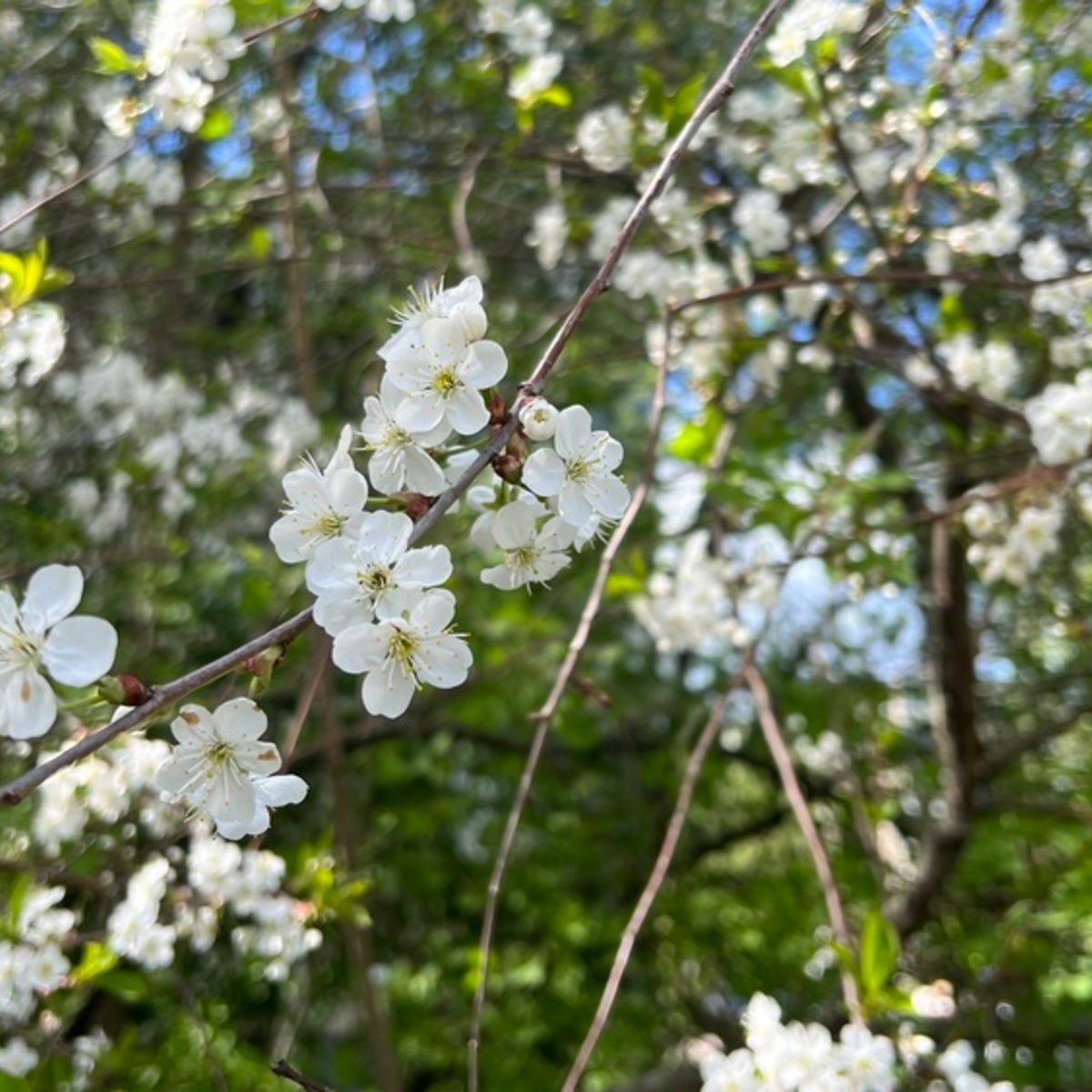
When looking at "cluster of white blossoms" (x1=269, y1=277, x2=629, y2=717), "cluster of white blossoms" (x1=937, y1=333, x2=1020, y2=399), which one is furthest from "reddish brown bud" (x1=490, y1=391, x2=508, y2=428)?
"cluster of white blossoms" (x1=937, y1=333, x2=1020, y2=399)

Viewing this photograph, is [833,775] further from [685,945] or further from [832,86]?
[832,86]

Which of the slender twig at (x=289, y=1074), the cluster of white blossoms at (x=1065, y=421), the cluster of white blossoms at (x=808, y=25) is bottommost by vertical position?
the cluster of white blossoms at (x=1065, y=421)

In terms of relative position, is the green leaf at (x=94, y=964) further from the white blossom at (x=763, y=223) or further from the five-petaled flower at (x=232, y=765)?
the white blossom at (x=763, y=223)

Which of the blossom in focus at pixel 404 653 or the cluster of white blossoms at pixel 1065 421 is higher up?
the blossom in focus at pixel 404 653

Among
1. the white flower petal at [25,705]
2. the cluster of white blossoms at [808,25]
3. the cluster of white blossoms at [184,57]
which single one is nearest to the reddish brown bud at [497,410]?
the white flower petal at [25,705]

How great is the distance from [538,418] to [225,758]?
1.16 ft

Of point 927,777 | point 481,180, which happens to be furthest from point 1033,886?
point 481,180

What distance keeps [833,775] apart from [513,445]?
3088mm

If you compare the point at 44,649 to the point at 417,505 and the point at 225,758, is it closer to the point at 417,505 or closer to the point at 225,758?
the point at 225,758

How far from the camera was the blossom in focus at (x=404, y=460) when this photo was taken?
0.96 m

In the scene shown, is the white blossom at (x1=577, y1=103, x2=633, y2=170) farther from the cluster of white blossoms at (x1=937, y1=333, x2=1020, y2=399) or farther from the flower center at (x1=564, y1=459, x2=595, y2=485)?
the flower center at (x1=564, y1=459, x2=595, y2=485)

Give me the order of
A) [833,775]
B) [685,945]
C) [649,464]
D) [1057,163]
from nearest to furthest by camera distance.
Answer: [649,464]
[1057,163]
[833,775]
[685,945]

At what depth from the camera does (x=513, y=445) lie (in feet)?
3.21

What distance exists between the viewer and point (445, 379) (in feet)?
3.15
